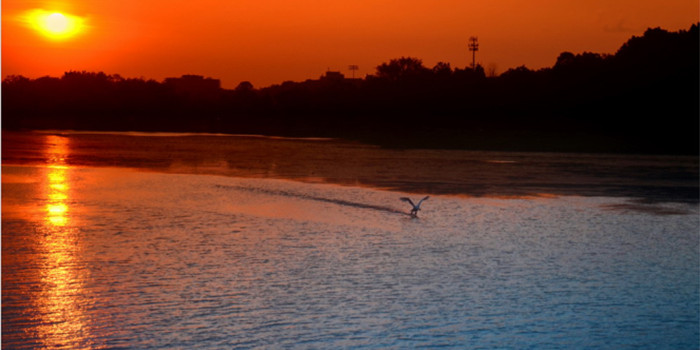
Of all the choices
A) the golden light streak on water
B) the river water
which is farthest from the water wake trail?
the golden light streak on water

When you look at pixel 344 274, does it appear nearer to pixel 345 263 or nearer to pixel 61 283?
pixel 345 263

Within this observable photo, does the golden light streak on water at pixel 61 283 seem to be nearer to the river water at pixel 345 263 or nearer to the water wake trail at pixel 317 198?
the river water at pixel 345 263

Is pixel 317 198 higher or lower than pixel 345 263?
higher

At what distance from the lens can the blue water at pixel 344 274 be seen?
10695 millimetres

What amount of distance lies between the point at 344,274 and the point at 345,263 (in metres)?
0.87

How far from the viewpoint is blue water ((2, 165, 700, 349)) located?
1070 cm

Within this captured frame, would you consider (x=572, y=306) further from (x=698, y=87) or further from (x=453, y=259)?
(x=698, y=87)

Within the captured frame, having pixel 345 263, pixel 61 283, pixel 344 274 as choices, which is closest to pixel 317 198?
pixel 345 263

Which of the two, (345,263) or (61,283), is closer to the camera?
(61,283)

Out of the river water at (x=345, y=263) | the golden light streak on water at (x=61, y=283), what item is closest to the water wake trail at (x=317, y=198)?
the river water at (x=345, y=263)

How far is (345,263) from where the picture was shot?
1470cm

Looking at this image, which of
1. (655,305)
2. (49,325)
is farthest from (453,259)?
(49,325)

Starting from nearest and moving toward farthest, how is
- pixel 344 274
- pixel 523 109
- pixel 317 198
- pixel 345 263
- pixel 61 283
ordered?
1. pixel 61 283
2. pixel 344 274
3. pixel 345 263
4. pixel 317 198
5. pixel 523 109

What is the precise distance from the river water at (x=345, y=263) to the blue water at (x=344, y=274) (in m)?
0.04
